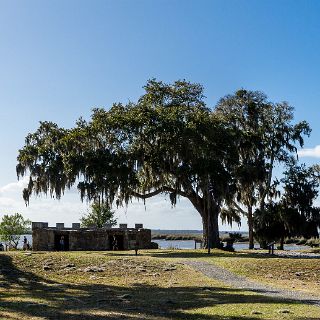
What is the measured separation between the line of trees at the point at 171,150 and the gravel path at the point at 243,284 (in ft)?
37.3

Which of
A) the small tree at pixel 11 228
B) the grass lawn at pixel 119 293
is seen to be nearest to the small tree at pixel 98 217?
the small tree at pixel 11 228

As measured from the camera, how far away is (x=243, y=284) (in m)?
22.6

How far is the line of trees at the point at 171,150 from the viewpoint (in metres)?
39.1

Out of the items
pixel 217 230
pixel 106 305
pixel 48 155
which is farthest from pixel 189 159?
pixel 106 305

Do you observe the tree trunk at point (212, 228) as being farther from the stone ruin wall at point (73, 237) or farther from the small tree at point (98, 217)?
the small tree at point (98, 217)

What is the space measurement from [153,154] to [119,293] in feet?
70.2

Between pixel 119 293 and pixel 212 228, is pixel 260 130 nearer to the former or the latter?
pixel 212 228

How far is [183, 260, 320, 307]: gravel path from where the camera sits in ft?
60.7

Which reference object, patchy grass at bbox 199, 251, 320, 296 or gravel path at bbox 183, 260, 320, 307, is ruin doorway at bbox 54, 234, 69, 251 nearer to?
patchy grass at bbox 199, 251, 320, 296

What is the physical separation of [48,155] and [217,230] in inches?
A: 621

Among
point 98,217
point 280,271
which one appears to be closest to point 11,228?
point 98,217

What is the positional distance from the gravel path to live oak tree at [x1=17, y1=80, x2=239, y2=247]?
1109 cm

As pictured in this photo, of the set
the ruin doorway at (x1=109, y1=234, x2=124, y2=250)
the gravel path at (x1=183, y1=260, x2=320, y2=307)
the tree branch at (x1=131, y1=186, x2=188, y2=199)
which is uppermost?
the tree branch at (x1=131, y1=186, x2=188, y2=199)

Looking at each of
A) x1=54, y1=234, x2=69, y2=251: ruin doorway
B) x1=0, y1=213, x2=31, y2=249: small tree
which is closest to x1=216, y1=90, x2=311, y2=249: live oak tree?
x1=54, y1=234, x2=69, y2=251: ruin doorway
